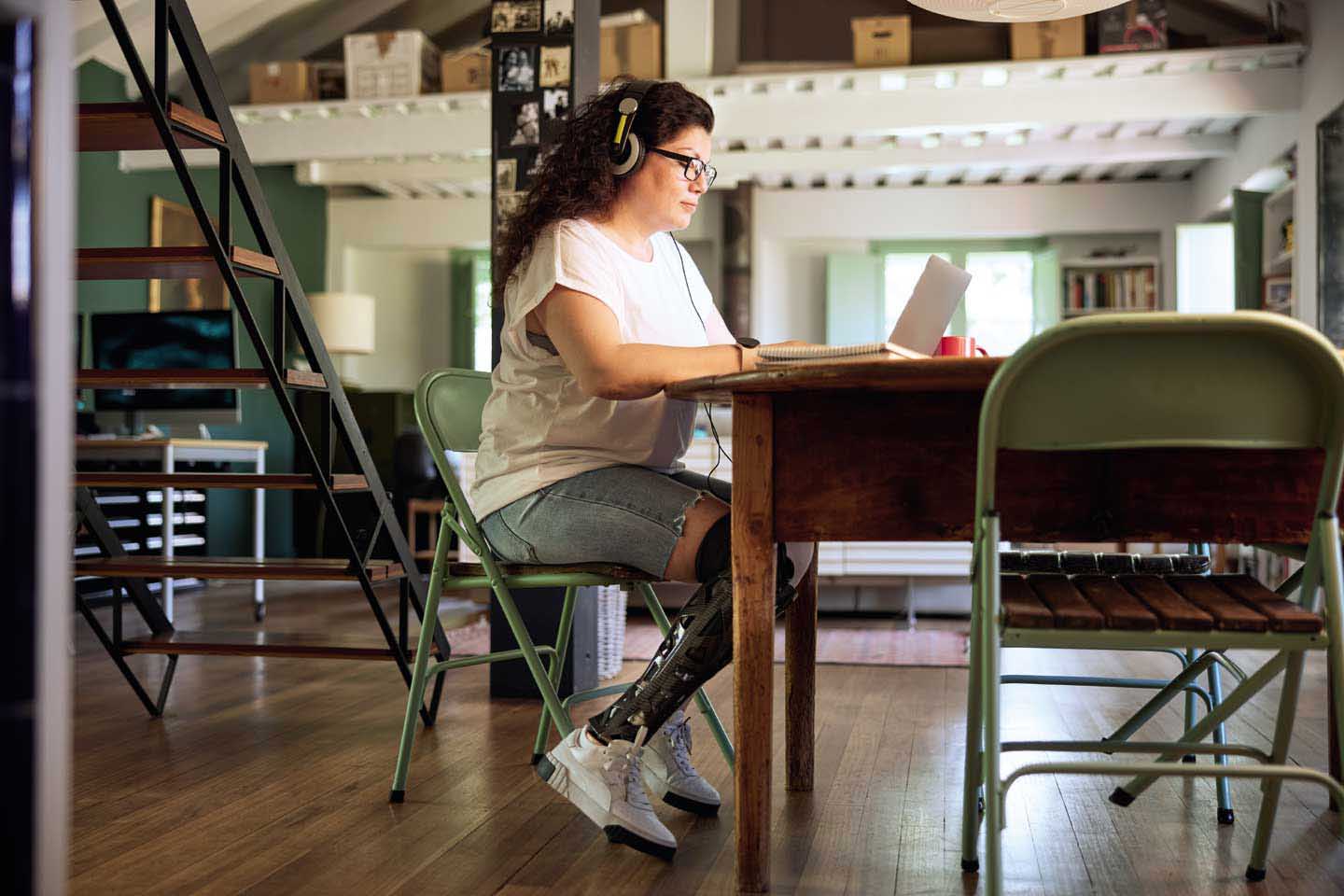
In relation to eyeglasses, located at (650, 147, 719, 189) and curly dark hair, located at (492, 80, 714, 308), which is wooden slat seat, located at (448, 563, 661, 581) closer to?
curly dark hair, located at (492, 80, 714, 308)

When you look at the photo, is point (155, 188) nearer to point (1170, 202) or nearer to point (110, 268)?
point (110, 268)

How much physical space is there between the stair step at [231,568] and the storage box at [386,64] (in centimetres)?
600

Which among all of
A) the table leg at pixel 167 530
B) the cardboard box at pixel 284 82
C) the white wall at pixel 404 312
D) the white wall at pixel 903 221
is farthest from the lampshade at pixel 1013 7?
the white wall at pixel 404 312

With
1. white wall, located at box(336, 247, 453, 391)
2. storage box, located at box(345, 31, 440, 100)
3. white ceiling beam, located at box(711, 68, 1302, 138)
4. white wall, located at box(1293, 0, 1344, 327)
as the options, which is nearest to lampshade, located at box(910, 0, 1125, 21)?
white wall, located at box(1293, 0, 1344, 327)

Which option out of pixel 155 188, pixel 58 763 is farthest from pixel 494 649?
pixel 155 188

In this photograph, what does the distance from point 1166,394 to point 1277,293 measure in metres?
6.74

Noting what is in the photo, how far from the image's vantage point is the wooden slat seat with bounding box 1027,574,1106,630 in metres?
1.40

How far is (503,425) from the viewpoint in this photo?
204cm

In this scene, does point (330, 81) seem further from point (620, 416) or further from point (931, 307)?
A: point (931, 307)

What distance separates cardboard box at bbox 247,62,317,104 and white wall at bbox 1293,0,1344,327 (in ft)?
20.1

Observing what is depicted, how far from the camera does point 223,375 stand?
8.03 ft

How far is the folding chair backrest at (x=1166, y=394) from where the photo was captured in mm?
1387

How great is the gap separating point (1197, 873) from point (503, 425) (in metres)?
1.26

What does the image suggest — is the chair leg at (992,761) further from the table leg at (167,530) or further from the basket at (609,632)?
the table leg at (167,530)
